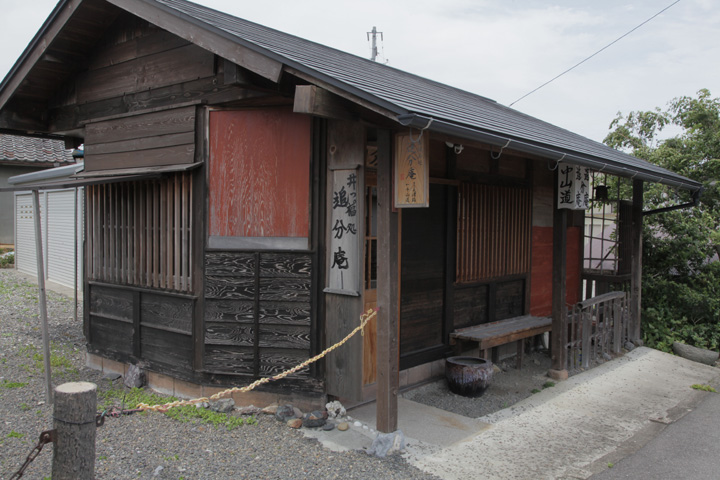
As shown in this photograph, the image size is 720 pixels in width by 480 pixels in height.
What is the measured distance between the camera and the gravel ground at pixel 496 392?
21.6ft

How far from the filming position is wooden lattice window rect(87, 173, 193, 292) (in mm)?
6441

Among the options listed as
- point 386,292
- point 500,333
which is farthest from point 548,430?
point 386,292

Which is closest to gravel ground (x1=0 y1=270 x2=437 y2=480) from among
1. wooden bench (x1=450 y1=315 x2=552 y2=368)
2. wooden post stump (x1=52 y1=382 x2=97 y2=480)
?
wooden post stump (x1=52 y1=382 x2=97 y2=480)

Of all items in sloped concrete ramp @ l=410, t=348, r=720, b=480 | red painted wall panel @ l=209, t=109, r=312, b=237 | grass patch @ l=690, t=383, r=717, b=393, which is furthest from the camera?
grass patch @ l=690, t=383, r=717, b=393

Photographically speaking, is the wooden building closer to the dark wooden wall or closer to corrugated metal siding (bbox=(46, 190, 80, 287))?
the dark wooden wall

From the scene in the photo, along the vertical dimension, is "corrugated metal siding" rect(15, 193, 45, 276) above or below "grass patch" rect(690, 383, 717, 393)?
above

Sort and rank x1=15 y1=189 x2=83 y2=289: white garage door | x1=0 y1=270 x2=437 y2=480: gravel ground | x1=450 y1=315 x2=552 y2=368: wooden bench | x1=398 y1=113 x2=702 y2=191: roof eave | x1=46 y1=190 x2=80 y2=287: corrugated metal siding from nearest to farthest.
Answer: x1=398 y1=113 x2=702 y2=191: roof eave, x1=0 y1=270 x2=437 y2=480: gravel ground, x1=450 y1=315 x2=552 y2=368: wooden bench, x1=15 y1=189 x2=83 y2=289: white garage door, x1=46 y1=190 x2=80 y2=287: corrugated metal siding

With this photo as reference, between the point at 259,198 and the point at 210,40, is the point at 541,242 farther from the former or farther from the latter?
the point at 210,40

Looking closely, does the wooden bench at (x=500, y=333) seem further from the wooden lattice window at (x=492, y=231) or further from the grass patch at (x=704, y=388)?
the grass patch at (x=704, y=388)

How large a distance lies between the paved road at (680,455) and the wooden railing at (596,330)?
5.74 ft

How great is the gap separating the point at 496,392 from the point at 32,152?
65.7 feet

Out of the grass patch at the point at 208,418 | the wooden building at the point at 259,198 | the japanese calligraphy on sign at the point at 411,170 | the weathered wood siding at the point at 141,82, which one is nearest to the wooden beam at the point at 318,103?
the wooden building at the point at 259,198

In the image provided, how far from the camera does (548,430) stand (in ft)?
19.6

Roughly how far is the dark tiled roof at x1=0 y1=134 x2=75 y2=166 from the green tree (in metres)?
18.2
